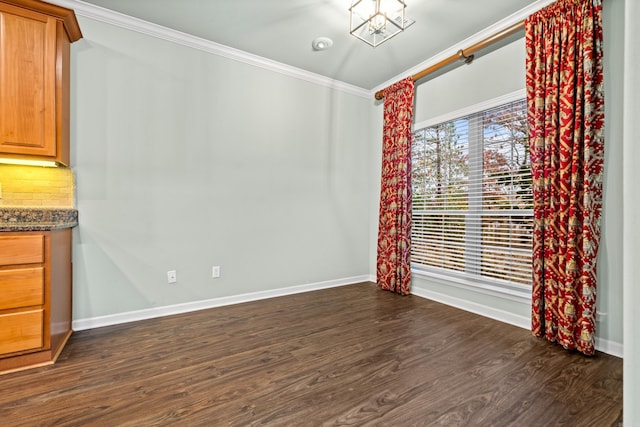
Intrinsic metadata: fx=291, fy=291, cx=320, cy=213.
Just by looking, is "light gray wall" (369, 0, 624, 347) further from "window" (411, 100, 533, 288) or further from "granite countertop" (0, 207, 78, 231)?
"granite countertop" (0, 207, 78, 231)

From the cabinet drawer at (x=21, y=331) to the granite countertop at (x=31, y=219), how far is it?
1.76 ft

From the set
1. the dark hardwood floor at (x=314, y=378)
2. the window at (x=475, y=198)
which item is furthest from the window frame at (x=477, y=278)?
the dark hardwood floor at (x=314, y=378)

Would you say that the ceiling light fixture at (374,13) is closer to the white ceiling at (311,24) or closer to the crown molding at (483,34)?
the white ceiling at (311,24)

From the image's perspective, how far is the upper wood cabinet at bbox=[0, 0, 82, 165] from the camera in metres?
1.97

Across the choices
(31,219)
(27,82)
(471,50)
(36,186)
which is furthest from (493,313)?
(27,82)

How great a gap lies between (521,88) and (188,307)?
12.2 ft

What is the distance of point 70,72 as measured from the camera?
2.40 meters

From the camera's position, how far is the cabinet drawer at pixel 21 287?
1.78 metres

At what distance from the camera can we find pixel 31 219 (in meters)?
1.93

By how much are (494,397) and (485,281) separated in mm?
1470

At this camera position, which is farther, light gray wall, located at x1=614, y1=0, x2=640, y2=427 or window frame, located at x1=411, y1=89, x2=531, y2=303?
window frame, located at x1=411, y1=89, x2=531, y2=303

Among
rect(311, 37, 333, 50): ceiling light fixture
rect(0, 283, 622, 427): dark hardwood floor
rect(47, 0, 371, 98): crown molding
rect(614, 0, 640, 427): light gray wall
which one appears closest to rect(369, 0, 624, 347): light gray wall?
rect(0, 283, 622, 427): dark hardwood floor

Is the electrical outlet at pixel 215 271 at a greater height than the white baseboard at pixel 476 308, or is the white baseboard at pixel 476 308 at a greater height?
the electrical outlet at pixel 215 271

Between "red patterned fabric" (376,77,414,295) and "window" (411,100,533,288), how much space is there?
0.23 meters
